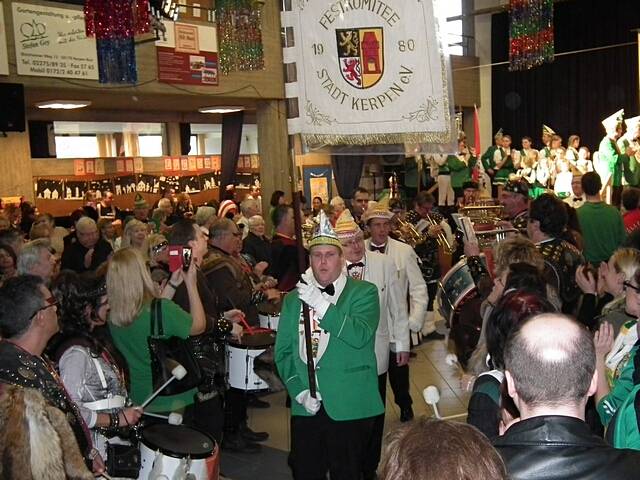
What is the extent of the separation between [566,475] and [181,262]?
10.7 ft

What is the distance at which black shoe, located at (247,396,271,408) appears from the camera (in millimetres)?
7086

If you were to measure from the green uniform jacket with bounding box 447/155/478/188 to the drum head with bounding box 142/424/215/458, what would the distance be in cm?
1384

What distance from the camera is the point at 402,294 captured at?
5.49 metres

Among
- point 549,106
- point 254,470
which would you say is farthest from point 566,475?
point 549,106

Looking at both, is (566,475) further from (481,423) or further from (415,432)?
(481,423)

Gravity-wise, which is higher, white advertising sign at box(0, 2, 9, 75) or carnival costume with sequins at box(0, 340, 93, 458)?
white advertising sign at box(0, 2, 9, 75)

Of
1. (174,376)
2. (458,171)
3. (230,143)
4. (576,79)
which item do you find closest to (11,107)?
(174,376)

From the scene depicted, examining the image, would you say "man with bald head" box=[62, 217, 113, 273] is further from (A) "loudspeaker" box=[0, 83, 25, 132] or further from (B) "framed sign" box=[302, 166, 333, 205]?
(B) "framed sign" box=[302, 166, 333, 205]

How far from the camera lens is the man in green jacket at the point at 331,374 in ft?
13.1

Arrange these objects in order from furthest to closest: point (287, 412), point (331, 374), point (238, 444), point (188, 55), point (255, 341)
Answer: point (188, 55) → point (287, 412) → point (238, 444) → point (255, 341) → point (331, 374)

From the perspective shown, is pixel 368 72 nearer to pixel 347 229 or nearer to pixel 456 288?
pixel 347 229

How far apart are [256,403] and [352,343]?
134 inches

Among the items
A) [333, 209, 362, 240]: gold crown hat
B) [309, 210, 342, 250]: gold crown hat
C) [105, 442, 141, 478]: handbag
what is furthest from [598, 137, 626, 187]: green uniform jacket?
[105, 442, 141, 478]: handbag

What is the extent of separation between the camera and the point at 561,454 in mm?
1929
